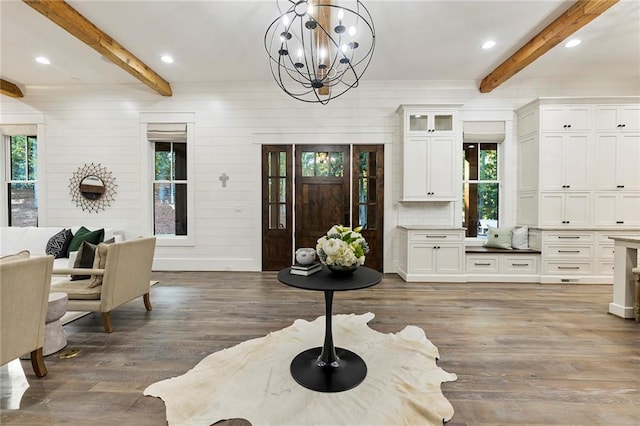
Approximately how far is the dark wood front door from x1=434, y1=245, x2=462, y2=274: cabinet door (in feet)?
5.12

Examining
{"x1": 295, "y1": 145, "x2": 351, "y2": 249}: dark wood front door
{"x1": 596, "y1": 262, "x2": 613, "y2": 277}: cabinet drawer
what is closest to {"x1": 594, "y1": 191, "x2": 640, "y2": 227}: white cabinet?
{"x1": 596, "y1": 262, "x2": 613, "y2": 277}: cabinet drawer

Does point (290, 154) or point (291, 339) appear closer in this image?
point (291, 339)

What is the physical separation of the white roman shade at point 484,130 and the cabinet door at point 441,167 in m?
0.62

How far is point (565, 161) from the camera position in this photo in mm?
4465

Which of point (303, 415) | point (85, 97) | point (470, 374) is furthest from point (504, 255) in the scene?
point (85, 97)

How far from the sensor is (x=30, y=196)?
5402 millimetres

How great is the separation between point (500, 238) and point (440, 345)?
3.02 m

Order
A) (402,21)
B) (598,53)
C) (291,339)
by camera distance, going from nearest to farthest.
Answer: (291,339)
(402,21)
(598,53)

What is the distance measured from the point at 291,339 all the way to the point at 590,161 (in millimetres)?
5115

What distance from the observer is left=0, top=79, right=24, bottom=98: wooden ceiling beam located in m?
4.90

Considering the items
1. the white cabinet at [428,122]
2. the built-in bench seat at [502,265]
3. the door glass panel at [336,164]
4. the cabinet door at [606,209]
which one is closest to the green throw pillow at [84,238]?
the door glass panel at [336,164]

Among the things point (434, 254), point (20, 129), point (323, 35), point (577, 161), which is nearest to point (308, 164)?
point (323, 35)

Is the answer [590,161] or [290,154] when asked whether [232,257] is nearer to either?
[290,154]

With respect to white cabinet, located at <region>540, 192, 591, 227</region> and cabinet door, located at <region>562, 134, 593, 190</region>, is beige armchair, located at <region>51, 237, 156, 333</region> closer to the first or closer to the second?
white cabinet, located at <region>540, 192, 591, 227</region>
